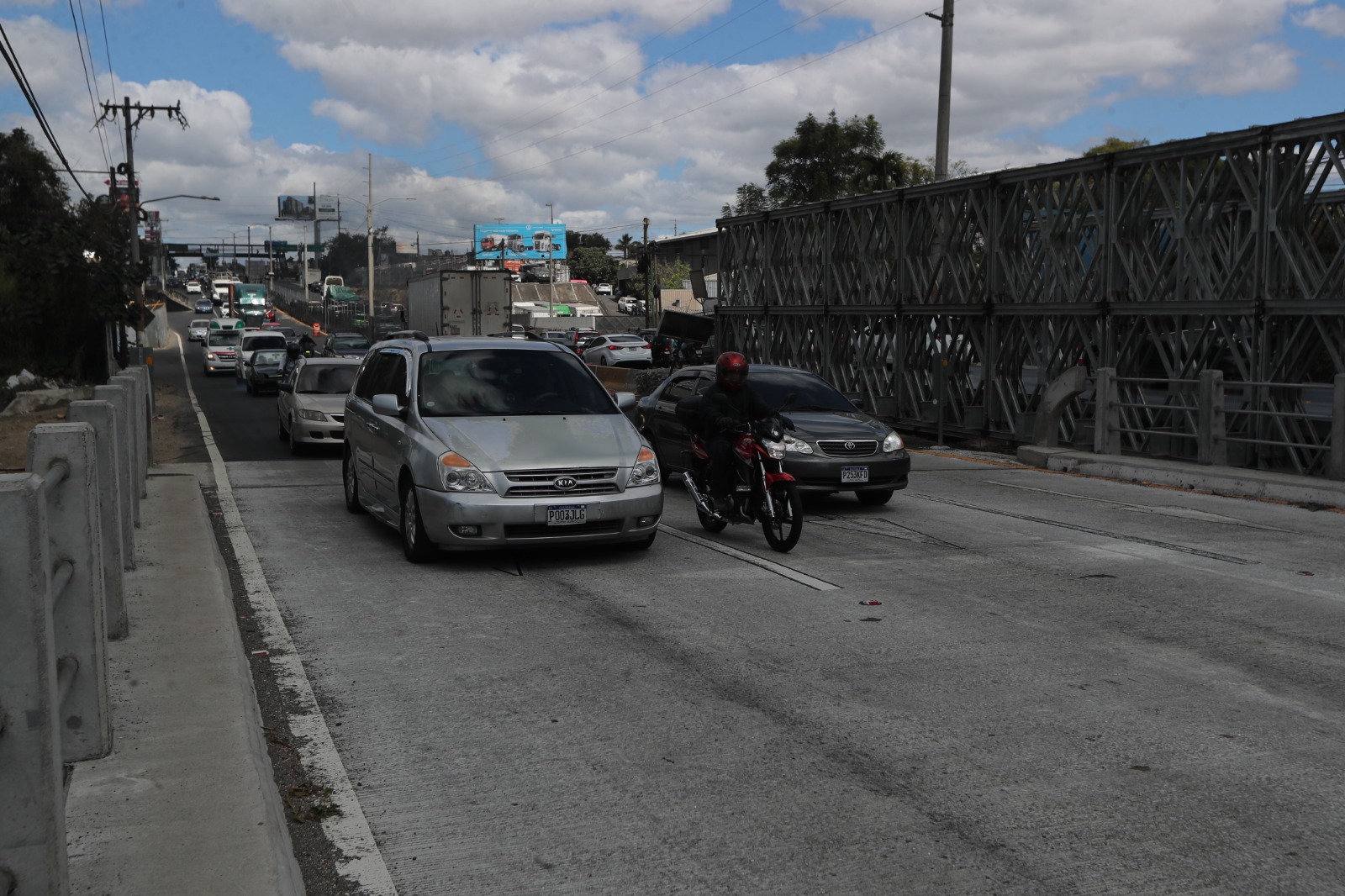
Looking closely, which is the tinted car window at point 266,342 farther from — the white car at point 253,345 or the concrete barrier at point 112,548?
the concrete barrier at point 112,548

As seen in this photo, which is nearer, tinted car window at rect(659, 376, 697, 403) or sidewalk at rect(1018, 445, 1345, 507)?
sidewalk at rect(1018, 445, 1345, 507)

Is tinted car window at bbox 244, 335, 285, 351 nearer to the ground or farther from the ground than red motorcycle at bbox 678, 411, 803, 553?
farther from the ground

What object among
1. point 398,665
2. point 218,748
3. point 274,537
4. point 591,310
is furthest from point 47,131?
point 591,310

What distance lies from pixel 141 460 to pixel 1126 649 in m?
9.21

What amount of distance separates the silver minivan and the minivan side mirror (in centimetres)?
1

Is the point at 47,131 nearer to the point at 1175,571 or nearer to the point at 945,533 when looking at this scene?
the point at 945,533

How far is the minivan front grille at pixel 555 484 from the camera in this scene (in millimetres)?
9641

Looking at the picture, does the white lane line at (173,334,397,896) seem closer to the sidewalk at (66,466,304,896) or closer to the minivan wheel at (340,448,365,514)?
the sidewalk at (66,466,304,896)

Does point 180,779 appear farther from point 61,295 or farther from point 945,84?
point 61,295

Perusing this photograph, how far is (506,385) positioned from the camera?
36.3 ft

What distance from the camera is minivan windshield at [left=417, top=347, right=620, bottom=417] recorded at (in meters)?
10.8

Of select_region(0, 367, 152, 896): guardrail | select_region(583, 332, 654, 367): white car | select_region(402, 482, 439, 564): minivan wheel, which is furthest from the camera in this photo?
select_region(583, 332, 654, 367): white car

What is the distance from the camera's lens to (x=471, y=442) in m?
9.91

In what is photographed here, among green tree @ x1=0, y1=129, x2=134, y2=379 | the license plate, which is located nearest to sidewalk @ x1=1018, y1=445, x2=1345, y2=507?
the license plate
